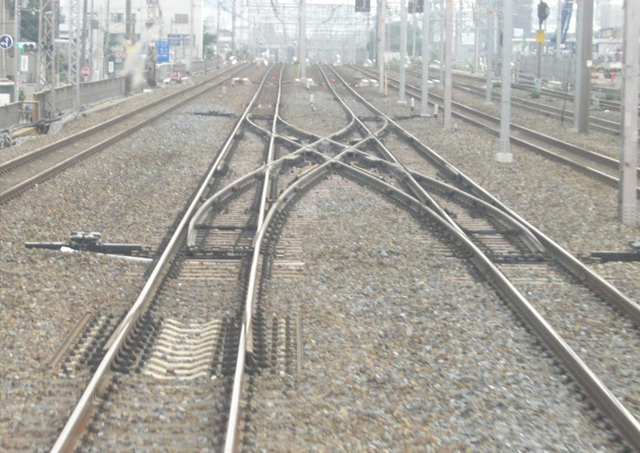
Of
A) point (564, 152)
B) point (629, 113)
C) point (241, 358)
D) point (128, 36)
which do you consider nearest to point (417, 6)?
point (128, 36)

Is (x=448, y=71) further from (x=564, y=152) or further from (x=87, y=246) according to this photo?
(x=87, y=246)

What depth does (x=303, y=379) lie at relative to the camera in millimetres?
5215

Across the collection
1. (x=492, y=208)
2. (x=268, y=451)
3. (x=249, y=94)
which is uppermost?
(x=249, y=94)

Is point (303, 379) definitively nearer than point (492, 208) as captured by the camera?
Yes

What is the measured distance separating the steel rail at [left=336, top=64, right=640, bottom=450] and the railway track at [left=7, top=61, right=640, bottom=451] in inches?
0.6

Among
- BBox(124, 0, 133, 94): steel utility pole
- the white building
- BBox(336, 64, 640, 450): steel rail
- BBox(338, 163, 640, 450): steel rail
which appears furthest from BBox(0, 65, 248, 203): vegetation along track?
the white building

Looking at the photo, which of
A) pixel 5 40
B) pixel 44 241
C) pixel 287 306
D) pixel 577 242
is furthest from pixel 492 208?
pixel 5 40

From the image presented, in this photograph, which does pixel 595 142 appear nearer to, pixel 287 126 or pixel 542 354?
pixel 287 126

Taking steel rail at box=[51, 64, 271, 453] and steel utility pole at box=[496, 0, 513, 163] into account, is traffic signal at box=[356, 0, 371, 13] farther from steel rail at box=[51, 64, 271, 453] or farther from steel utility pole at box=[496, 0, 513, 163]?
steel rail at box=[51, 64, 271, 453]

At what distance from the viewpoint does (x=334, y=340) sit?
5.91 metres

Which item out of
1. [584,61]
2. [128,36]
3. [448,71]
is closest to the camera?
[584,61]

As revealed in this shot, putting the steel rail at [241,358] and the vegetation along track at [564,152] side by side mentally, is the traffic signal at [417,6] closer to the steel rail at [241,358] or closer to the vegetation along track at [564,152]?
the vegetation along track at [564,152]

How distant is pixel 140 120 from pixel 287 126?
14.8 feet

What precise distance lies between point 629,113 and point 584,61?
11.1 metres
